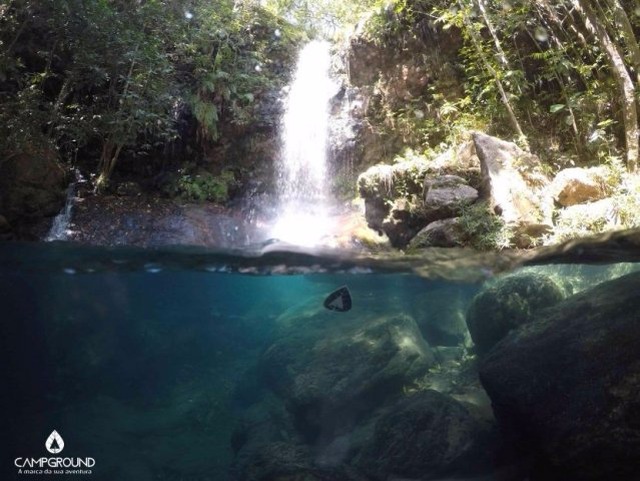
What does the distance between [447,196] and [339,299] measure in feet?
12.5

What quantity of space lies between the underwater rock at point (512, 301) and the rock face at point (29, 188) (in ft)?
39.6

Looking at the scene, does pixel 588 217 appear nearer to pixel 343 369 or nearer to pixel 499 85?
pixel 499 85

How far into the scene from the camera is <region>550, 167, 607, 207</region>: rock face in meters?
8.48

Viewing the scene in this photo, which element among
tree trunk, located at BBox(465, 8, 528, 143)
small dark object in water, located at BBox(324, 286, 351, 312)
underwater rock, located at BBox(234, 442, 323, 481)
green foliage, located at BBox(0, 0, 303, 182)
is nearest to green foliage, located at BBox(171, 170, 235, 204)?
green foliage, located at BBox(0, 0, 303, 182)

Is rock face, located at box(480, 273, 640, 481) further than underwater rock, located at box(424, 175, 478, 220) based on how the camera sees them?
No

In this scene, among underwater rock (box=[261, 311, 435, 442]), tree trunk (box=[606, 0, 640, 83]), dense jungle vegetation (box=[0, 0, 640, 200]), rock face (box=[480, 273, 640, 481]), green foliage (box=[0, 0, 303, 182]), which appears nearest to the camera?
rock face (box=[480, 273, 640, 481])

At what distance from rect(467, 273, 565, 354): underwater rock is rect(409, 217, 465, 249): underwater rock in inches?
153

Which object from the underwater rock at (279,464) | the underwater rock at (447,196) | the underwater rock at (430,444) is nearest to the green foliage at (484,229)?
the underwater rock at (447,196)

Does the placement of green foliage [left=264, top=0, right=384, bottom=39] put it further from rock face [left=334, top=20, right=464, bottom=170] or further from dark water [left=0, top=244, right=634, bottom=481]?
dark water [left=0, top=244, right=634, bottom=481]

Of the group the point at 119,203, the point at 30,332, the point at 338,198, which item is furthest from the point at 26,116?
the point at 30,332

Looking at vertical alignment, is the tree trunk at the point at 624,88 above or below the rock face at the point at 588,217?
above

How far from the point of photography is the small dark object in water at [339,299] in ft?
35.4

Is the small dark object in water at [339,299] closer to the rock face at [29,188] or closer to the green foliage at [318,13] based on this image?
the rock face at [29,188]

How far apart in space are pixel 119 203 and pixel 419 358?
9.50 meters
